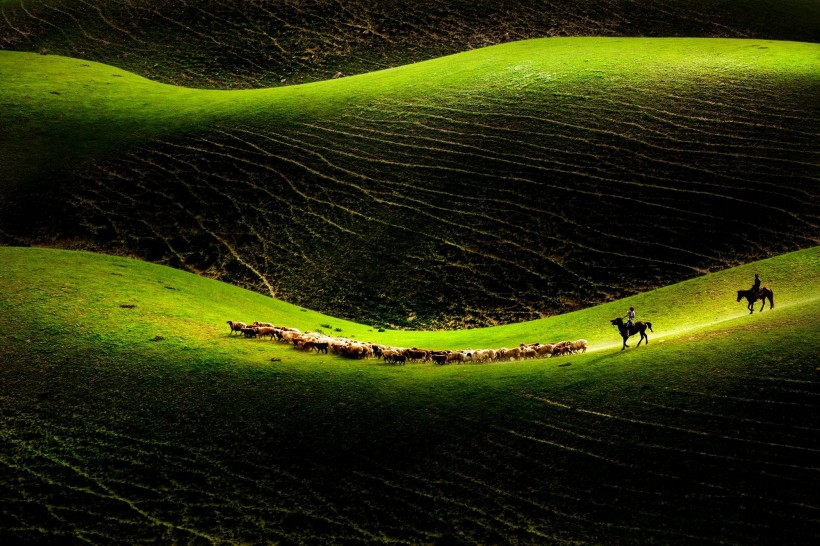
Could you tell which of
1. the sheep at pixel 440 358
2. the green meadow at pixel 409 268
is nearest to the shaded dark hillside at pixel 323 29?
the green meadow at pixel 409 268

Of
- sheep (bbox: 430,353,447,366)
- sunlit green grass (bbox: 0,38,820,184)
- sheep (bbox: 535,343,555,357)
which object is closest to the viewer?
sheep (bbox: 430,353,447,366)

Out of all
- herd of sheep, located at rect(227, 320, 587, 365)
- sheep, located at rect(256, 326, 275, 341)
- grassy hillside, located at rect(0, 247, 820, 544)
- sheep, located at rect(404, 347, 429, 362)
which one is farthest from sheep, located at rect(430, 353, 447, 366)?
sheep, located at rect(256, 326, 275, 341)

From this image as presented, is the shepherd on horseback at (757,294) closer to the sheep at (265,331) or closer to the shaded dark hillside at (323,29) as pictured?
the sheep at (265,331)

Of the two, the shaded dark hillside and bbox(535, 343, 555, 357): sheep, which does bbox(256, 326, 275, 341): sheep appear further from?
the shaded dark hillside

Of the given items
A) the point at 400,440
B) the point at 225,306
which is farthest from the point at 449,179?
the point at 400,440

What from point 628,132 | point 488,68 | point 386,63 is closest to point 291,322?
point 628,132
